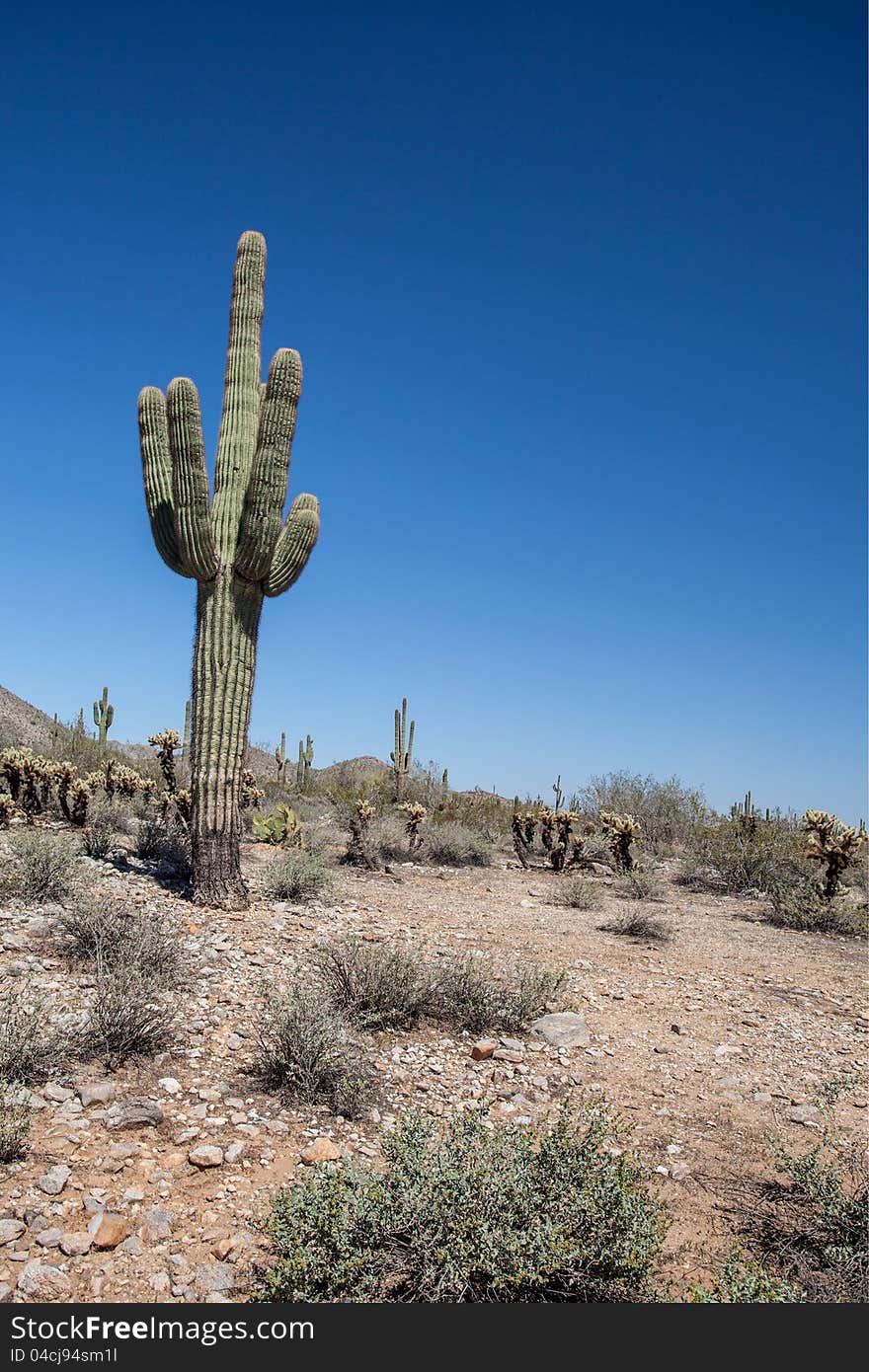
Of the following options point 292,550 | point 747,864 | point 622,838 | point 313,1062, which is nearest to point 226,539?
point 292,550

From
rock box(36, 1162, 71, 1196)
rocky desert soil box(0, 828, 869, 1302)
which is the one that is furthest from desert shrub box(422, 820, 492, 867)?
rock box(36, 1162, 71, 1196)

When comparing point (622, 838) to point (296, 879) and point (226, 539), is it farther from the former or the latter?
point (226, 539)

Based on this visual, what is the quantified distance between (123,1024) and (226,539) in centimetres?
530

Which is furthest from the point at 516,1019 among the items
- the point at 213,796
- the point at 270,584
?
the point at 270,584

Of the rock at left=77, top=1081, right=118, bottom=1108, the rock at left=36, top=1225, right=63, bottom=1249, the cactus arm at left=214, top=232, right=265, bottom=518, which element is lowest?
the rock at left=36, top=1225, right=63, bottom=1249

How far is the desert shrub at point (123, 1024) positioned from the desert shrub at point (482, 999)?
1815mm

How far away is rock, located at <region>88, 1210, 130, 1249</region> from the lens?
2740 mm

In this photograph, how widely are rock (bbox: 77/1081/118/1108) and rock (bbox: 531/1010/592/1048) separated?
2.68 meters

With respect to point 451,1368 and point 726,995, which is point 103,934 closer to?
point 451,1368

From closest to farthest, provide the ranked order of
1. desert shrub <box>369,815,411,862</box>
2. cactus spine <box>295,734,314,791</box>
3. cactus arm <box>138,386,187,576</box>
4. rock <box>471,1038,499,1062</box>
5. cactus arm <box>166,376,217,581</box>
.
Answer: rock <box>471,1038,499,1062</box>
cactus arm <box>166,376,217,581</box>
cactus arm <box>138,386,187,576</box>
desert shrub <box>369,815,411,862</box>
cactus spine <box>295,734,314,791</box>

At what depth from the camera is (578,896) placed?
10.2 meters

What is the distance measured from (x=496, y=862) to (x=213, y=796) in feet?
24.0

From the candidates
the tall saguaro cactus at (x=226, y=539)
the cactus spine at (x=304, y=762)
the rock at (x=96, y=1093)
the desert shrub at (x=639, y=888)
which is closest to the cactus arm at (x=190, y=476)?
the tall saguaro cactus at (x=226, y=539)

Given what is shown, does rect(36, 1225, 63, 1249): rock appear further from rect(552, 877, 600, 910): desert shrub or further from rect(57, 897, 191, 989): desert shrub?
rect(552, 877, 600, 910): desert shrub
